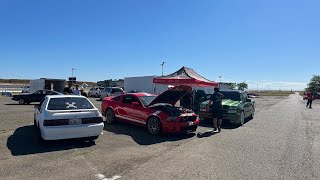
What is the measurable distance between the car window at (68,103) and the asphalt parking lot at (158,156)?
3.31ft

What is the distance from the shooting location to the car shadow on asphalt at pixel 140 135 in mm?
9802

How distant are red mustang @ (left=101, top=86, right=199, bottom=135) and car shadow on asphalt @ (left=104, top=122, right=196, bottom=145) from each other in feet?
0.77

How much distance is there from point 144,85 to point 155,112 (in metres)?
25.4

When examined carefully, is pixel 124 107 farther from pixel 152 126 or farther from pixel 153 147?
pixel 153 147

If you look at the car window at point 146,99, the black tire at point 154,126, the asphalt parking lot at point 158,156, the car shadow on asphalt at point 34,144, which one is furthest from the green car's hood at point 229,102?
the car shadow on asphalt at point 34,144

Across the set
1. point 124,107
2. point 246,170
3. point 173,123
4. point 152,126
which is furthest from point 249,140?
point 124,107

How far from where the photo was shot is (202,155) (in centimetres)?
786

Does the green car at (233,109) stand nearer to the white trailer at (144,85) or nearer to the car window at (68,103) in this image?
the car window at (68,103)

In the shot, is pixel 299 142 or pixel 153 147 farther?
pixel 299 142

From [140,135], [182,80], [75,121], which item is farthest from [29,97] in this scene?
[75,121]

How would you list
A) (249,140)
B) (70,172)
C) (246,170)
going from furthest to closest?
(249,140), (246,170), (70,172)

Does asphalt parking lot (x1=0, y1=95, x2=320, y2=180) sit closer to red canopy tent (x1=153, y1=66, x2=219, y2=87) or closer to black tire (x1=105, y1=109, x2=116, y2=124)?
black tire (x1=105, y1=109, x2=116, y2=124)

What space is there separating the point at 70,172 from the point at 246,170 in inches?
141

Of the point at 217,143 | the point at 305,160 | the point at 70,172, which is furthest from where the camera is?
the point at 217,143
